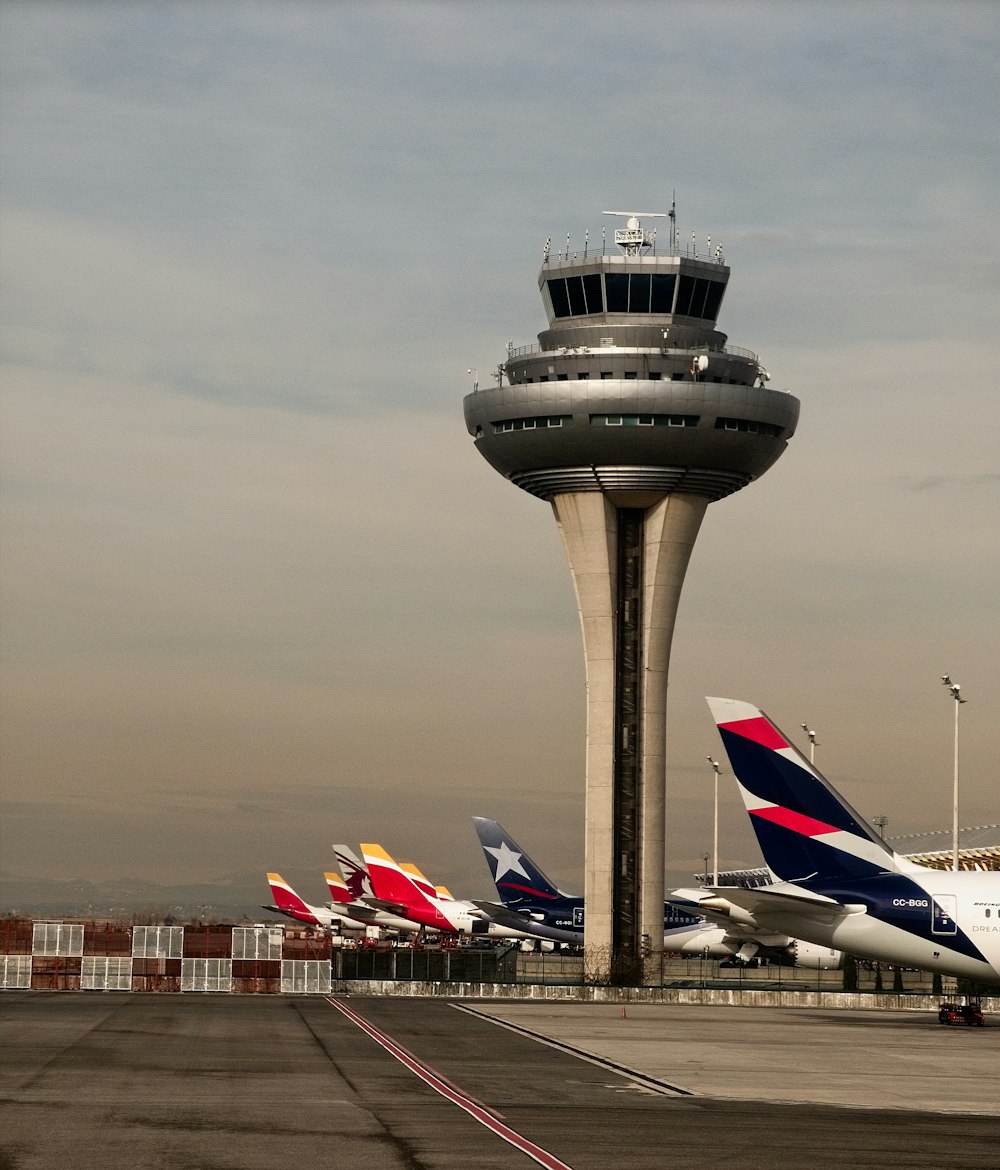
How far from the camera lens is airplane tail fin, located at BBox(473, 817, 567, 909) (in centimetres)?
11369

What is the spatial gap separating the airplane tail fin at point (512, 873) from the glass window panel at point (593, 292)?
1561 inches

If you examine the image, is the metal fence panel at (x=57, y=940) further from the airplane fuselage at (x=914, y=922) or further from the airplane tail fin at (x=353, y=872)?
the airplane tail fin at (x=353, y=872)

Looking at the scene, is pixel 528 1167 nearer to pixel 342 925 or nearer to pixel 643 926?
pixel 643 926

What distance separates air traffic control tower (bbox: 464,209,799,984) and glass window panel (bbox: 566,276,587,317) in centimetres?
57

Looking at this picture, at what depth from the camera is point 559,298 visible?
9156 cm

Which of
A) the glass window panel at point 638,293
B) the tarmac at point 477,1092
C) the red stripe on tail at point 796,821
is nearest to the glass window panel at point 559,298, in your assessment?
the glass window panel at point 638,293

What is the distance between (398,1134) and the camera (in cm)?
2441

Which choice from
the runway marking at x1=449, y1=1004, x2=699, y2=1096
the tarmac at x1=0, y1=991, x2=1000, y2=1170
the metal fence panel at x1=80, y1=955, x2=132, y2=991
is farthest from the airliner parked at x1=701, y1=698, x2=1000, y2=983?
the metal fence panel at x1=80, y1=955, x2=132, y2=991

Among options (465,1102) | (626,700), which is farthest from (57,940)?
(465,1102)

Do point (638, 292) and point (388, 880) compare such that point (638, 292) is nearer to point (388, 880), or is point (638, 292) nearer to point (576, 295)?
point (576, 295)

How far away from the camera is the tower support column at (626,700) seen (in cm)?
8606

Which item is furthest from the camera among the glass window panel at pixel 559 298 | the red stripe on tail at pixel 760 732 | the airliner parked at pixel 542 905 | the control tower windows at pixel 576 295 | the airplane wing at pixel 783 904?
the airliner parked at pixel 542 905

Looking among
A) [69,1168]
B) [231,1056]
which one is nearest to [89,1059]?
[231,1056]

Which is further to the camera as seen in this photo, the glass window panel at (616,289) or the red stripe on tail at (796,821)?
the glass window panel at (616,289)
